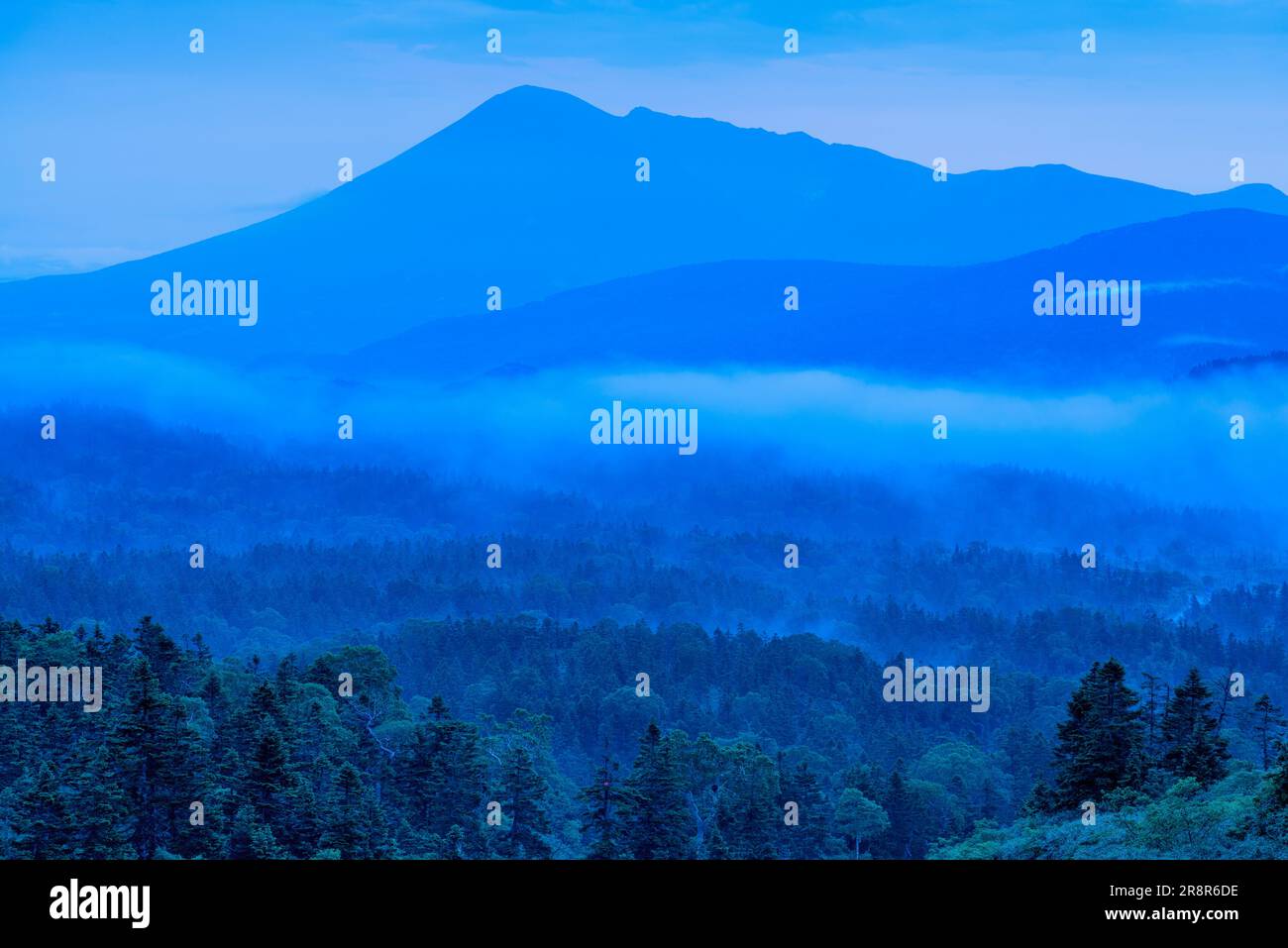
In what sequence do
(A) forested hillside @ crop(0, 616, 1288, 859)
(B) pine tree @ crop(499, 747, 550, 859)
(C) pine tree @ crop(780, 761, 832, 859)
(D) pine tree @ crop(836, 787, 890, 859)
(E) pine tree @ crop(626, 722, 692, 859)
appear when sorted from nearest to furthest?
(A) forested hillside @ crop(0, 616, 1288, 859) → (E) pine tree @ crop(626, 722, 692, 859) → (B) pine tree @ crop(499, 747, 550, 859) → (C) pine tree @ crop(780, 761, 832, 859) → (D) pine tree @ crop(836, 787, 890, 859)

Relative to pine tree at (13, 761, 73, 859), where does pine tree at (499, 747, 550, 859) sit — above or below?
below

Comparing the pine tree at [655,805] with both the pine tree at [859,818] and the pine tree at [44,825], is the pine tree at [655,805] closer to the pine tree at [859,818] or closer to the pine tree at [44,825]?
the pine tree at [44,825]

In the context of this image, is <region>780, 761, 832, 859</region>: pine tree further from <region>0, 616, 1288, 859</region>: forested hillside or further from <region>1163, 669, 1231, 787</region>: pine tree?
<region>1163, 669, 1231, 787</region>: pine tree

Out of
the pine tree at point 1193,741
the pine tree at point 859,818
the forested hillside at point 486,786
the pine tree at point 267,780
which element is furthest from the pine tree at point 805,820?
the pine tree at point 267,780

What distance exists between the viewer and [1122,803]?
1329 inches

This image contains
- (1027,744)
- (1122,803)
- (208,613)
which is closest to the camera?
(1122,803)

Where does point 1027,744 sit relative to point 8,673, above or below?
below

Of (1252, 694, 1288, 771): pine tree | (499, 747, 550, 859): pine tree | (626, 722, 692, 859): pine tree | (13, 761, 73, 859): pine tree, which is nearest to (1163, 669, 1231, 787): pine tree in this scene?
(1252, 694, 1288, 771): pine tree

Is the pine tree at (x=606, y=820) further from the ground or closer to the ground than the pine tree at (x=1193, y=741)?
closer to the ground

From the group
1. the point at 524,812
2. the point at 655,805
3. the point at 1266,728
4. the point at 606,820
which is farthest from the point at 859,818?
the point at 606,820

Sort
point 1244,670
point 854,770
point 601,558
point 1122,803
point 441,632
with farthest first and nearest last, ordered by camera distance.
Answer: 1. point 601,558
2. point 1244,670
3. point 441,632
4. point 854,770
5. point 1122,803
